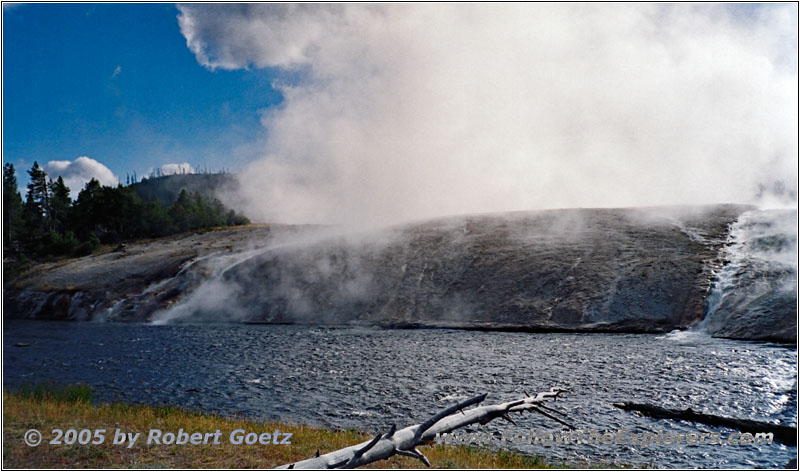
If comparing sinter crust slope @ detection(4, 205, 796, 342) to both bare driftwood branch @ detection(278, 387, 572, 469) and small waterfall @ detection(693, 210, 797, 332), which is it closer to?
small waterfall @ detection(693, 210, 797, 332)

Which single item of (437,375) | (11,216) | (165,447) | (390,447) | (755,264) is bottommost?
(437,375)

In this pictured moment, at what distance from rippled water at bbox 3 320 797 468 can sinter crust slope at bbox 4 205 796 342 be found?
3954 mm

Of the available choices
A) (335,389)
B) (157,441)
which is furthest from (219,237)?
(157,441)

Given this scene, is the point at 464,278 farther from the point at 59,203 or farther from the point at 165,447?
the point at 59,203

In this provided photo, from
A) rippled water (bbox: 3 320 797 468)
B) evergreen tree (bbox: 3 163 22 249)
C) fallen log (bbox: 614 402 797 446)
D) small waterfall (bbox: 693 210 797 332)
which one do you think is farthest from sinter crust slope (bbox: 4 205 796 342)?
evergreen tree (bbox: 3 163 22 249)

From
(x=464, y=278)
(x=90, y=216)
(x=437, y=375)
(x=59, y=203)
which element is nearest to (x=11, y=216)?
(x=90, y=216)

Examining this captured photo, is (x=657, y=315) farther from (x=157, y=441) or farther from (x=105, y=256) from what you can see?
(x=105, y=256)

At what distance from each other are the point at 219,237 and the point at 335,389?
5735 centimetres

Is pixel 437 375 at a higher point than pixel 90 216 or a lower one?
lower

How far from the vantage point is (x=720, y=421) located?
55.2 ft

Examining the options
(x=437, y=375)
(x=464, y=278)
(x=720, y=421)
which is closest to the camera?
(x=720, y=421)

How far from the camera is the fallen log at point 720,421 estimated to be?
51.4 ft

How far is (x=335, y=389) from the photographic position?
2208 centimetres

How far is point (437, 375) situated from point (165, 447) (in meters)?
13.5
